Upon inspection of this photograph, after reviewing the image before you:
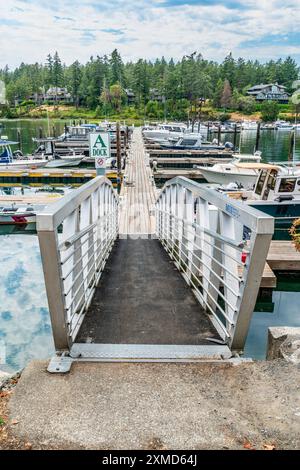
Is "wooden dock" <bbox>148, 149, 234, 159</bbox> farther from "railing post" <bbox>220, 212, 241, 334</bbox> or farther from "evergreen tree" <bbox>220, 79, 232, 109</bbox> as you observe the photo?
"evergreen tree" <bbox>220, 79, 232, 109</bbox>

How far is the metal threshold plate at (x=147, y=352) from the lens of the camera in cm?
271

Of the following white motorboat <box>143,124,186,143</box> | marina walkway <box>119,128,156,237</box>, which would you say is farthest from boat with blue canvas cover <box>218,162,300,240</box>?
white motorboat <box>143,124,186,143</box>

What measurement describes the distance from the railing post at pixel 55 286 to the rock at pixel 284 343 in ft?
5.47

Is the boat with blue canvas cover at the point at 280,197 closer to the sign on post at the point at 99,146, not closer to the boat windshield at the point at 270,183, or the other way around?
the boat windshield at the point at 270,183

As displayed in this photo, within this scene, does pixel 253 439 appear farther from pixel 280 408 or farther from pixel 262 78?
pixel 262 78

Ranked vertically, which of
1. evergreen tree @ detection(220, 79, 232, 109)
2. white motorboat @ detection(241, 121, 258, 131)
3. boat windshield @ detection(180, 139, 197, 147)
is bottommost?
white motorboat @ detection(241, 121, 258, 131)

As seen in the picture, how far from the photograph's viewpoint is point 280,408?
7.23 ft

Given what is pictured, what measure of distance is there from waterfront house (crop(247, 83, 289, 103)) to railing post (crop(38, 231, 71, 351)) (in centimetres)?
10894

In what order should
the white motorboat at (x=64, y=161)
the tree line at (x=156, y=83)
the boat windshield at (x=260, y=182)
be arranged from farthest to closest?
the tree line at (x=156, y=83) → the white motorboat at (x=64, y=161) → the boat windshield at (x=260, y=182)


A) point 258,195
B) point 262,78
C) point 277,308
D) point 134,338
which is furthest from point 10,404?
point 262,78

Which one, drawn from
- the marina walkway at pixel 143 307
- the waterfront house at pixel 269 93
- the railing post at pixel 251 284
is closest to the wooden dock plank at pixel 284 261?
the marina walkway at pixel 143 307

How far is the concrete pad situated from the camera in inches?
77.4

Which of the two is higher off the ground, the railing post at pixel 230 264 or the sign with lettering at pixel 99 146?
the sign with lettering at pixel 99 146

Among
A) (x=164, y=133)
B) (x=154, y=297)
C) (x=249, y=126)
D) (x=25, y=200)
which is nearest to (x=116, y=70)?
(x=249, y=126)
